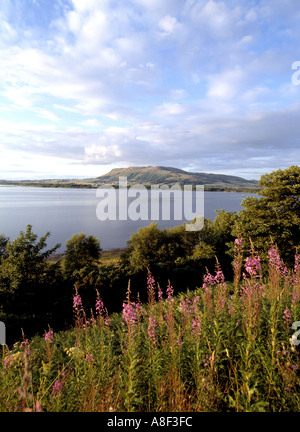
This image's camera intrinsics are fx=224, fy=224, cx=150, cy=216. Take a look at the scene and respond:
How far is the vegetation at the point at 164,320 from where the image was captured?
2.54 m

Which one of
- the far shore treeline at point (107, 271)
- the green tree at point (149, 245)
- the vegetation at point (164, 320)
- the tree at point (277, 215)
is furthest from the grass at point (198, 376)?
the green tree at point (149, 245)

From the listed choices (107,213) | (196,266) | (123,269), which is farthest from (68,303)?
(107,213)

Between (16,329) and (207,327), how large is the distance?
1693 cm

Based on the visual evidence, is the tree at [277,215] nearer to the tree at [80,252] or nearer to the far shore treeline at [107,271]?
the far shore treeline at [107,271]

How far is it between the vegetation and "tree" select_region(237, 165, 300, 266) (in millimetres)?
102

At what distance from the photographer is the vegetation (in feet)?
8.34

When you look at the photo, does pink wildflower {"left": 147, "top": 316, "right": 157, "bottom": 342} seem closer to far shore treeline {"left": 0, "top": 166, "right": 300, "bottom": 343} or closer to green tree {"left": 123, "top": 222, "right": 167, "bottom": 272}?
far shore treeline {"left": 0, "top": 166, "right": 300, "bottom": 343}

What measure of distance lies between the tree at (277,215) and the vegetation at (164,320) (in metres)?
0.10

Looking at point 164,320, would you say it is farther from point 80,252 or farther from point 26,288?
point 80,252

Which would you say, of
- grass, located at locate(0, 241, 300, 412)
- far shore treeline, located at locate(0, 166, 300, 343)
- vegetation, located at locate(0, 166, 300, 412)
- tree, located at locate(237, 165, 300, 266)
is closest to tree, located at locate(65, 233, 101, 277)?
vegetation, located at locate(0, 166, 300, 412)

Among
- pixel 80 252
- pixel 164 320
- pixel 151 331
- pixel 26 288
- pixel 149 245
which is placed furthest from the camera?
pixel 149 245

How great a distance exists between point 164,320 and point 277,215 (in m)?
19.1

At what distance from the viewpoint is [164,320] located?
528cm

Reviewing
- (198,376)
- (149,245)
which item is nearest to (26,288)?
(149,245)
